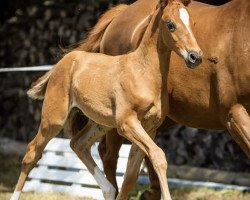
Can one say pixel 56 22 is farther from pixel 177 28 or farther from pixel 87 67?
pixel 177 28

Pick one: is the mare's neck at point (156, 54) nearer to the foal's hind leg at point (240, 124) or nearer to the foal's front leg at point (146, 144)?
the foal's front leg at point (146, 144)

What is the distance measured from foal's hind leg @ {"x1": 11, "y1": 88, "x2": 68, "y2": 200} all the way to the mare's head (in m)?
1.06

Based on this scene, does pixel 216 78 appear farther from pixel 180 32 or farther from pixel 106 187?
pixel 106 187

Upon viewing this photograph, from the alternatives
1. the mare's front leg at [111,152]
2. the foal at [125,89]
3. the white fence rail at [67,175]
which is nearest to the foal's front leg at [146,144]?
the foal at [125,89]

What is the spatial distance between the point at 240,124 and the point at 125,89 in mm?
816

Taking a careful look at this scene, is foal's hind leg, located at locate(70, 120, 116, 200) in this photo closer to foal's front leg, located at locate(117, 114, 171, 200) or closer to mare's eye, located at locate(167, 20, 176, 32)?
foal's front leg, located at locate(117, 114, 171, 200)

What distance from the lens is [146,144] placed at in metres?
4.88

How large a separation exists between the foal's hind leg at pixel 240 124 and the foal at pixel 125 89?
47 centimetres

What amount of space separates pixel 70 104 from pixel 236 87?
4.06ft

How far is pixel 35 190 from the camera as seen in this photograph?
806cm

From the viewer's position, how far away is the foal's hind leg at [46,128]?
18.1 feet

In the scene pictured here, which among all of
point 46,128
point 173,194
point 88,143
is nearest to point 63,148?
point 173,194

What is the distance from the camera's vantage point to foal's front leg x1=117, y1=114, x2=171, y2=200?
4766 millimetres

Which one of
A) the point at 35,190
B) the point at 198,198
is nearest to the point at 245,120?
the point at 198,198
